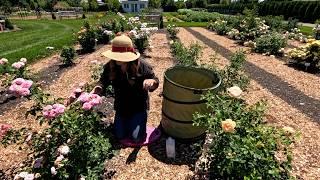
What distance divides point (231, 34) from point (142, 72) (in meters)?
10.4

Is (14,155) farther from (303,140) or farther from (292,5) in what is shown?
(292,5)

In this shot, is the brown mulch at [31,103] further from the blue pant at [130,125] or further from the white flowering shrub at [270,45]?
the white flowering shrub at [270,45]

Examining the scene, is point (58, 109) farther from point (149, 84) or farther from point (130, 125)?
point (130, 125)

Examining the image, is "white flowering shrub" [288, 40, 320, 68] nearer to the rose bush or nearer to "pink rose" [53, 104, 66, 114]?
the rose bush

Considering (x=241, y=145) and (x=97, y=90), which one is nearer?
(x=241, y=145)

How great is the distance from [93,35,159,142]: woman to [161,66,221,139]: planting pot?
0.26 m

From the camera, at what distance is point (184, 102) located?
3.66 m

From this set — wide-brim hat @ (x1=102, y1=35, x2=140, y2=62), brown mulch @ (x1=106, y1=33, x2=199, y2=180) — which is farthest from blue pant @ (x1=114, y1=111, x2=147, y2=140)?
wide-brim hat @ (x1=102, y1=35, x2=140, y2=62)

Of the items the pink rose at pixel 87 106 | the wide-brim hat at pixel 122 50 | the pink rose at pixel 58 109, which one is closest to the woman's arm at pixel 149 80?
the wide-brim hat at pixel 122 50

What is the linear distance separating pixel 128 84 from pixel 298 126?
257 cm

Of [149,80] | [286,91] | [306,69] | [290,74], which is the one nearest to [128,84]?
[149,80]

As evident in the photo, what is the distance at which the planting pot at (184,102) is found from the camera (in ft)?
11.9

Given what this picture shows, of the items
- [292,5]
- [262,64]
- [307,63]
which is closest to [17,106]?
[262,64]

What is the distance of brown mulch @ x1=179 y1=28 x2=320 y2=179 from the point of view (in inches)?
138
